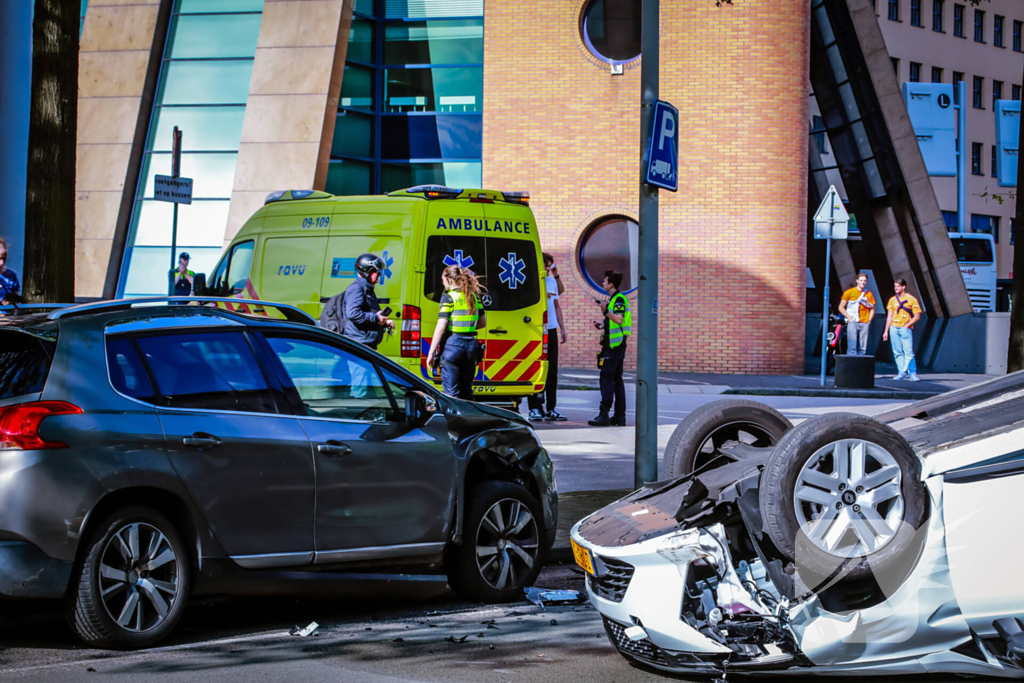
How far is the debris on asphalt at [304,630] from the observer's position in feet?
16.5

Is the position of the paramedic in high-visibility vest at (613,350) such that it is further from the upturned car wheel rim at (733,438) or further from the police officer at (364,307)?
the upturned car wheel rim at (733,438)

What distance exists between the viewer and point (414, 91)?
24.1 meters

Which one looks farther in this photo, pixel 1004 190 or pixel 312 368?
pixel 1004 190

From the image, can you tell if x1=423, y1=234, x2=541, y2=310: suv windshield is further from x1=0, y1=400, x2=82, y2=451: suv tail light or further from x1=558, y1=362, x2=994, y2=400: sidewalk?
x1=0, y1=400, x2=82, y2=451: suv tail light

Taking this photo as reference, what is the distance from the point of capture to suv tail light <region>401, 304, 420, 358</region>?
456 inches

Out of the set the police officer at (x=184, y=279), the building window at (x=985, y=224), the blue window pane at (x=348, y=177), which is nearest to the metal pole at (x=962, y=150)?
the blue window pane at (x=348, y=177)

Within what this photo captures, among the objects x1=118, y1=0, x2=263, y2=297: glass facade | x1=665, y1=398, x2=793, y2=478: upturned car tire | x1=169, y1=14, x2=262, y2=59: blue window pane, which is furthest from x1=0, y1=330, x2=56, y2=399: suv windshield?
x1=169, y1=14, x2=262, y2=59: blue window pane

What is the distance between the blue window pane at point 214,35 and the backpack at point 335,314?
15513mm

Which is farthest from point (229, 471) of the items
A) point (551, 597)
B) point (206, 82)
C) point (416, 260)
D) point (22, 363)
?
point (206, 82)

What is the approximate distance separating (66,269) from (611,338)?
22.2 feet

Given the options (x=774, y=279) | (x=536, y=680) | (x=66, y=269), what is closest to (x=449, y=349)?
(x=66, y=269)

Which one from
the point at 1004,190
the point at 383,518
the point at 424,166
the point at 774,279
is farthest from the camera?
the point at 1004,190

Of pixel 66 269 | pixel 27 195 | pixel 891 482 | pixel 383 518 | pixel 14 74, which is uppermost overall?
pixel 14 74

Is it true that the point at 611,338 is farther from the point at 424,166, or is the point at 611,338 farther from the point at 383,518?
the point at 424,166
